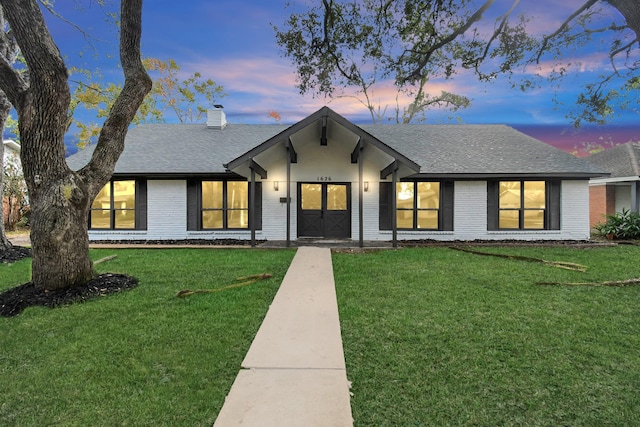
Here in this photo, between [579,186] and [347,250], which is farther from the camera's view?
[579,186]

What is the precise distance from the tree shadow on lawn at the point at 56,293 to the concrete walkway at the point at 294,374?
3035 mm

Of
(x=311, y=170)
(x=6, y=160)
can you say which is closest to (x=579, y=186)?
(x=311, y=170)

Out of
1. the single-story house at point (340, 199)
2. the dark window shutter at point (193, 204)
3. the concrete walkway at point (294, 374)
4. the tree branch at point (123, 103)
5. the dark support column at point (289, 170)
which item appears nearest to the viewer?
the concrete walkway at point (294, 374)

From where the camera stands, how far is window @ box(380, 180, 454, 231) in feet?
39.9

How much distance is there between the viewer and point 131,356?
3.34m

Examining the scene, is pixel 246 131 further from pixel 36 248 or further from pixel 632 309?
pixel 632 309

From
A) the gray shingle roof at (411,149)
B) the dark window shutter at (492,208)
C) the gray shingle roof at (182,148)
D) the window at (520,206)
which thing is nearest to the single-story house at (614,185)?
the gray shingle roof at (411,149)

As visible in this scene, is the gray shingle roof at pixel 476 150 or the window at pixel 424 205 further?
the window at pixel 424 205

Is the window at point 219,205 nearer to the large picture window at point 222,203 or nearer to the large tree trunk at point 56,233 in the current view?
the large picture window at point 222,203

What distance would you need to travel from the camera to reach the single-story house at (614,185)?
606 inches

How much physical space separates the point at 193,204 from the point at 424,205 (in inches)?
333

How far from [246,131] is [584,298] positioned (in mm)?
13634

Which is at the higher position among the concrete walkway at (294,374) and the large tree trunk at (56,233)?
the large tree trunk at (56,233)

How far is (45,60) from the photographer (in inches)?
209
